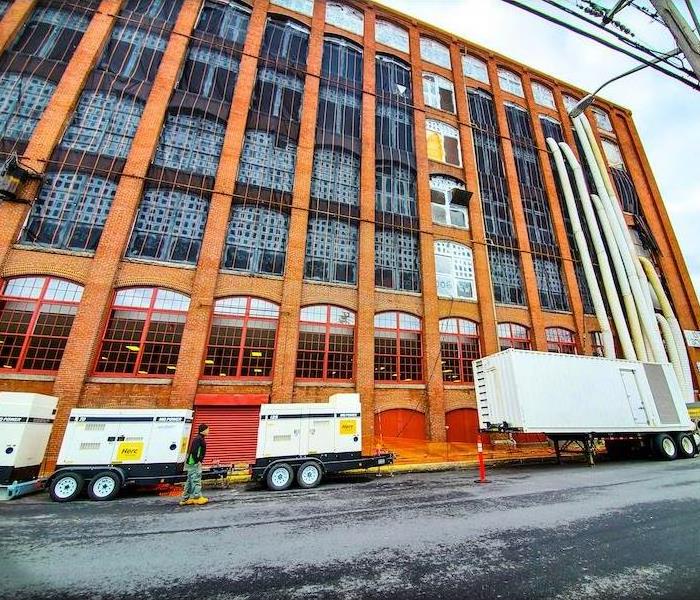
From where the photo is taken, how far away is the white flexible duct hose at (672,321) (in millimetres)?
22125

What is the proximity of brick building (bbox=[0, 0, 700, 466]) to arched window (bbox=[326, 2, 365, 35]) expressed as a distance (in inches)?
6.7

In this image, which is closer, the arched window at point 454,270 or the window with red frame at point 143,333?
the window with red frame at point 143,333

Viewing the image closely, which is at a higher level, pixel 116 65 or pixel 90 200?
pixel 116 65

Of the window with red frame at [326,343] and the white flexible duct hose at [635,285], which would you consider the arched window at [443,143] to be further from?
the window with red frame at [326,343]

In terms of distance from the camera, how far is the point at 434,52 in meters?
26.4

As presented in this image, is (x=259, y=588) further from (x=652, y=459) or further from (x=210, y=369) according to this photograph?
(x=652, y=459)

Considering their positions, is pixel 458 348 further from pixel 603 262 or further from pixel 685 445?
pixel 603 262

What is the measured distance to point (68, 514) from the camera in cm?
717

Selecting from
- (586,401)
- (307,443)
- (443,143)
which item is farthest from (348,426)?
(443,143)

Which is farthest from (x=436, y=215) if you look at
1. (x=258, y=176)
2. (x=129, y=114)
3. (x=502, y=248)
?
(x=129, y=114)

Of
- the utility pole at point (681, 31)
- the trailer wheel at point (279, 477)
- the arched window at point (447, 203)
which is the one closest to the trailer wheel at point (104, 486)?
the trailer wheel at point (279, 477)

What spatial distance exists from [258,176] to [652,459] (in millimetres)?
21637

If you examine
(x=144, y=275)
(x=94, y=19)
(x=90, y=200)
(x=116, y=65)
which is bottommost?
(x=144, y=275)

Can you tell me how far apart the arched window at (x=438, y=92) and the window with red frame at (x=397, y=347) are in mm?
16559
